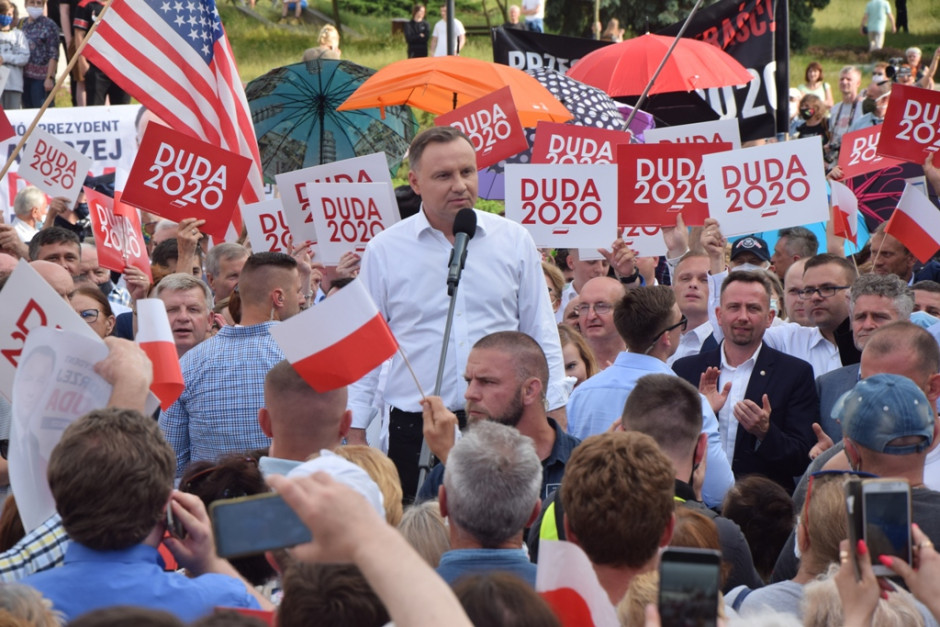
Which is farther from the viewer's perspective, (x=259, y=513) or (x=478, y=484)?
(x=478, y=484)

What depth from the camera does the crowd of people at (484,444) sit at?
293 centimetres

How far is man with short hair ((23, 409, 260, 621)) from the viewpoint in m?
3.21

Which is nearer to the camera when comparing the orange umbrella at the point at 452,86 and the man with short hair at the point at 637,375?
the man with short hair at the point at 637,375

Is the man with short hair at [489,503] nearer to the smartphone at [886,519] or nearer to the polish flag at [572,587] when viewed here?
the polish flag at [572,587]

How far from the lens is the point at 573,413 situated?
6.06 metres

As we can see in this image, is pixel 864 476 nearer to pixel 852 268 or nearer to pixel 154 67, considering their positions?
pixel 852 268

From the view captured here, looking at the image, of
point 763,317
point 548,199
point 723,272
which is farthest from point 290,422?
point 723,272

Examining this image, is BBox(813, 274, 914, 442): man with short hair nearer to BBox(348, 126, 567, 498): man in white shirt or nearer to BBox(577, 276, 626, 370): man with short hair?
BBox(577, 276, 626, 370): man with short hair

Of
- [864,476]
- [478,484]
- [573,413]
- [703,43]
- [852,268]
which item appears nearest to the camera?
[478,484]

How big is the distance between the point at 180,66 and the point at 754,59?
349 inches

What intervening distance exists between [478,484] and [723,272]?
5.68 m

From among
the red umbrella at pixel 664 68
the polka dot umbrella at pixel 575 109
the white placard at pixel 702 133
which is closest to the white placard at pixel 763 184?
the white placard at pixel 702 133

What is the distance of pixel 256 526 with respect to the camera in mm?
2213

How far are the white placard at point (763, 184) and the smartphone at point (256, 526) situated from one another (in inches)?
270
